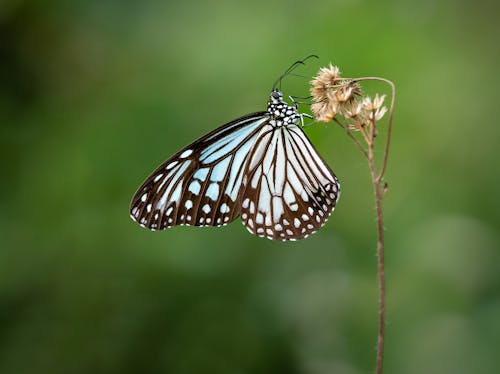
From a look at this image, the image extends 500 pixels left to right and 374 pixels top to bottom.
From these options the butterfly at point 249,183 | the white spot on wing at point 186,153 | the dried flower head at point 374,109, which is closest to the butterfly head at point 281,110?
the butterfly at point 249,183

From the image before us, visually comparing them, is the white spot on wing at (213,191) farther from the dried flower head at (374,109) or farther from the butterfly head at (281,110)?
the dried flower head at (374,109)

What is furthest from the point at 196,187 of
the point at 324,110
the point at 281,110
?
the point at 324,110

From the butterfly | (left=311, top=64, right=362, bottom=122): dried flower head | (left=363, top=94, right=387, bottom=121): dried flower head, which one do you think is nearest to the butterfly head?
the butterfly

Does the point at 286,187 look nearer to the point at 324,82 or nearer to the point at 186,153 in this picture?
the point at 186,153

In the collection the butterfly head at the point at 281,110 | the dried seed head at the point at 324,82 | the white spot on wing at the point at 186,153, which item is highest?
the butterfly head at the point at 281,110
